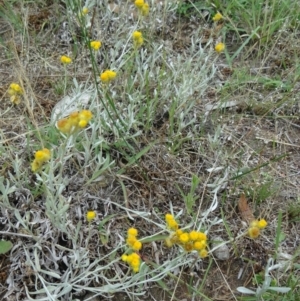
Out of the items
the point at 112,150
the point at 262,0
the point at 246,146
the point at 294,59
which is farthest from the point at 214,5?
the point at 112,150

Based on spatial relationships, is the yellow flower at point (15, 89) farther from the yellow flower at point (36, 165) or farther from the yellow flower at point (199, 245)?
the yellow flower at point (199, 245)

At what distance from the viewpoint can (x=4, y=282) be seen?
1.42m

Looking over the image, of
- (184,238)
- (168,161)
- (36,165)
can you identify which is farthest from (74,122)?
(168,161)

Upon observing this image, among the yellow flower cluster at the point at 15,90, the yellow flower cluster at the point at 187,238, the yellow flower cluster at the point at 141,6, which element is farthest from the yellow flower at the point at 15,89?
the yellow flower cluster at the point at 187,238

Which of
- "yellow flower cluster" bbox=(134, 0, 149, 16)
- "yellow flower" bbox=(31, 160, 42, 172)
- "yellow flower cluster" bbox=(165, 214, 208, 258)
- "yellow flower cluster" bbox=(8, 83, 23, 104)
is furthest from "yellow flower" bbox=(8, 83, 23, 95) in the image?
"yellow flower cluster" bbox=(165, 214, 208, 258)

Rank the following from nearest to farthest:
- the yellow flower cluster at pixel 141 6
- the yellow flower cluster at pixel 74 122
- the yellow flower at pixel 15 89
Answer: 1. the yellow flower cluster at pixel 74 122
2. the yellow flower at pixel 15 89
3. the yellow flower cluster at pixel 141 6

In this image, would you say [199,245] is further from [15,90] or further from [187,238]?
[15,90]

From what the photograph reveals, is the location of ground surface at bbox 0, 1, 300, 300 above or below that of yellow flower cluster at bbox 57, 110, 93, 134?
below

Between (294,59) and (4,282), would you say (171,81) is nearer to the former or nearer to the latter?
(294,59)

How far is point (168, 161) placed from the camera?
5.60 feet

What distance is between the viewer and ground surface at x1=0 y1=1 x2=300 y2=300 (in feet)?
4.85

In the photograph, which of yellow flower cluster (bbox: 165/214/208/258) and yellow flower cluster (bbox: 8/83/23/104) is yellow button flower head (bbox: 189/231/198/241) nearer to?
yellow flower cluster (bbox: 165/214/208/258)

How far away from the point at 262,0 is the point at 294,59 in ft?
1.00

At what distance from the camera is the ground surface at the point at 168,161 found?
1479mm
